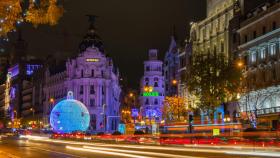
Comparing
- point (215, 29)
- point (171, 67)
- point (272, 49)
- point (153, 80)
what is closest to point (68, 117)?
point (272, 49)

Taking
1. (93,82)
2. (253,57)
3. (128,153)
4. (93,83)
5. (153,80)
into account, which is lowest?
(128,153)

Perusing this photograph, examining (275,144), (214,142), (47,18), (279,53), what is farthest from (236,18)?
A: (47,18)

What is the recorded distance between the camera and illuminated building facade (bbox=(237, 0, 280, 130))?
2645 inches

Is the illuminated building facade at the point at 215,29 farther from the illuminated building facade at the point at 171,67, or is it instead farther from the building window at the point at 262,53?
the illuminated building facade at the point at 171,67

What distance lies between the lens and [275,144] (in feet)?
127

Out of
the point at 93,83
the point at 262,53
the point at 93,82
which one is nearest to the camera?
the point at 262,53

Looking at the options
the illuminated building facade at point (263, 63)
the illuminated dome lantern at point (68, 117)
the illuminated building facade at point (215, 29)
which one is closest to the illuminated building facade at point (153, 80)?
the illuminated building facade at point (215, 29)

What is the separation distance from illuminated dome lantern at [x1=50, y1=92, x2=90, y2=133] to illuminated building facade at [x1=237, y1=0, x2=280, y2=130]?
25166 mm

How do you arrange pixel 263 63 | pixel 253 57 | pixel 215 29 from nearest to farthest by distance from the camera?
1. pixel 263 63
2. pixel 253 57
3. pixel 215 29

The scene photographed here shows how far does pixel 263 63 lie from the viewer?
7188 cm

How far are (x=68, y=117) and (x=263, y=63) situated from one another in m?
30.3

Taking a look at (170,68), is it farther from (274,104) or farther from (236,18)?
(274,104)

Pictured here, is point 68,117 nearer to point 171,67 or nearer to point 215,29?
point 215,29

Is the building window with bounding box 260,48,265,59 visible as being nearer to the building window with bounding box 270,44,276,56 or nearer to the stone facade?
the building window with bounding box 270,44,276,56
